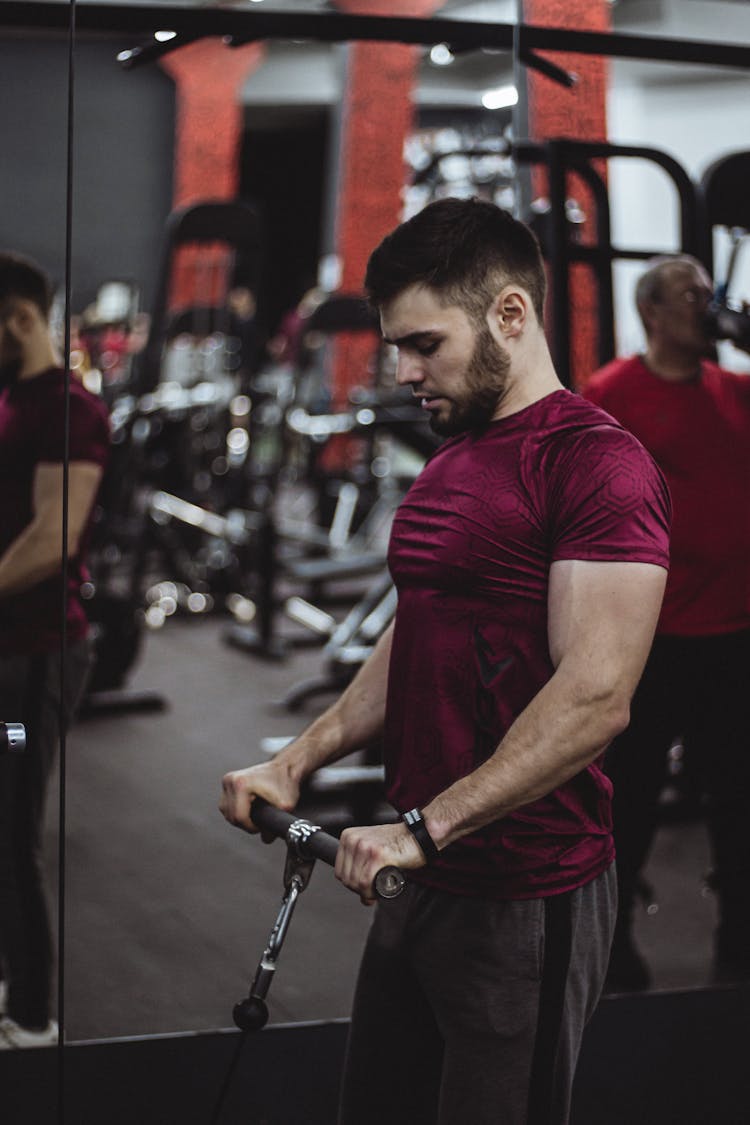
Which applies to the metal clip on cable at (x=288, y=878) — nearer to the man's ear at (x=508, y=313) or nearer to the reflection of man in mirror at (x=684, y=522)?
the man's ear at (x=508, y=313)

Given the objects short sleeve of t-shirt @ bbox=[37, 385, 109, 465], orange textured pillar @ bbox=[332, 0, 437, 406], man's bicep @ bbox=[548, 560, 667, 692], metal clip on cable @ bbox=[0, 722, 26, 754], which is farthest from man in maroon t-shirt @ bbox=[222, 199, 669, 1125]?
orange textured pillar @ bbox=[332, 0, 437, 406]

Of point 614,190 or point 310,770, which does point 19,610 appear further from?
point 614,190

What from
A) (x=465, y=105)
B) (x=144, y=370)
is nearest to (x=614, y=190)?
(x=465, y=105)

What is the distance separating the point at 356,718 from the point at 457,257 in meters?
0.58

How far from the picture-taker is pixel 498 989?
4.59 feet

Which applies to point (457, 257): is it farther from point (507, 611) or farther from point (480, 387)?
point (507, 611)

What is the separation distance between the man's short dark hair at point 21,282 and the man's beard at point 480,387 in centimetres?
130

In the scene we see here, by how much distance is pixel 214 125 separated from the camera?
13164 millimetres

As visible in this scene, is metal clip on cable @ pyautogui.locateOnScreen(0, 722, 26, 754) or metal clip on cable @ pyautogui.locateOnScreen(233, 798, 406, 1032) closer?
metal clip on cable @ pyautogui.locateOnScreen(233, 798, 406, 1032)

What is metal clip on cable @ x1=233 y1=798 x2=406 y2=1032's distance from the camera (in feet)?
4.06

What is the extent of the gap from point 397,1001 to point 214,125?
41.8 feet

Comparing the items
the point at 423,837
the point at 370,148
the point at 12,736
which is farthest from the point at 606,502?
the point at 370,148

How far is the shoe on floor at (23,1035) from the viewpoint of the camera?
2.25 meters

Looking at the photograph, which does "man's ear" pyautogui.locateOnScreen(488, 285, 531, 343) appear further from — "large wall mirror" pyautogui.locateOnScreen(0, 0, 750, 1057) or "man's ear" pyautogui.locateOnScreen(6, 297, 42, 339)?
"man's ear" pyautogui.locateOnScreen(6, 297, 42, 339)
